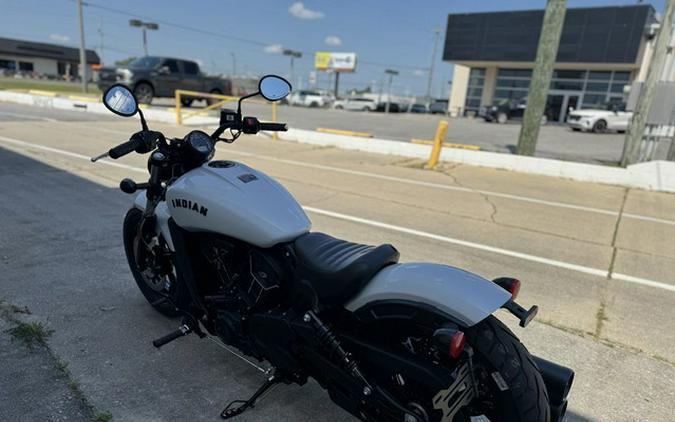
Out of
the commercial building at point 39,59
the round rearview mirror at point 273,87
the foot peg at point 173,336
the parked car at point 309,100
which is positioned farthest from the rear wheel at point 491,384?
the commercial building at point 39,59

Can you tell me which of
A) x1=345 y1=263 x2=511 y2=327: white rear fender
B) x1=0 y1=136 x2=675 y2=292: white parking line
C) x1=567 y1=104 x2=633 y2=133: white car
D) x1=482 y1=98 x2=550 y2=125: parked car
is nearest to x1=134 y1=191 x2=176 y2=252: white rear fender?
x1=345 y1=263 x2=511 y2=327: white rear fender

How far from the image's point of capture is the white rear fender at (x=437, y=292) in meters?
1.81

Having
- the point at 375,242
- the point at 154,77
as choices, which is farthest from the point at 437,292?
the point at 154,77

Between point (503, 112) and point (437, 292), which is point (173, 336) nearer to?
point (437, 292)

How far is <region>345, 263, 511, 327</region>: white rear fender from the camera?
1.81 meters

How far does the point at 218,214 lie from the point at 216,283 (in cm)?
52

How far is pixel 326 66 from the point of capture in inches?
2613

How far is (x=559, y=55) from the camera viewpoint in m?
34.1

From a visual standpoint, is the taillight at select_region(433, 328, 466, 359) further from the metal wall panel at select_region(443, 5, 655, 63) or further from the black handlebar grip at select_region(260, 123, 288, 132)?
the metal wall panel at select_region(443, 5, 655, 63)

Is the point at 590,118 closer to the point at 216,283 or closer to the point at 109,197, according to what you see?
the point at 109,197

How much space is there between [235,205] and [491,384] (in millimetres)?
1397

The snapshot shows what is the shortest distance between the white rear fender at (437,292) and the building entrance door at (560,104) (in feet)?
119

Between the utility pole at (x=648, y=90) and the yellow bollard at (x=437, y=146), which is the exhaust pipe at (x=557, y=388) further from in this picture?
the utility pole at (x=648, y=90)

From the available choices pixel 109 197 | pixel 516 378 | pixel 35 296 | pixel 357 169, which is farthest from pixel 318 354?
pixel 357 169
